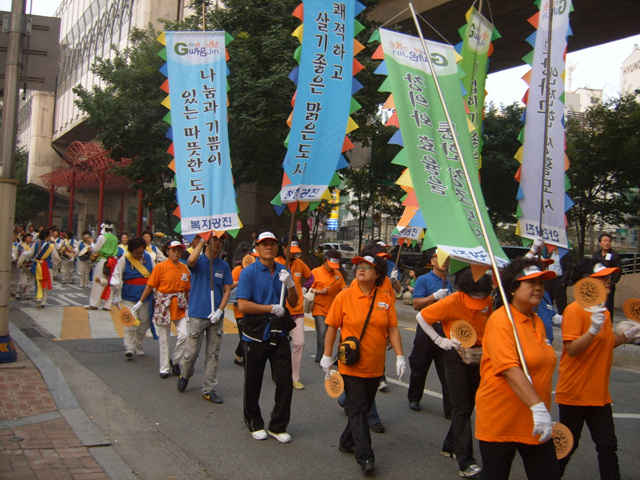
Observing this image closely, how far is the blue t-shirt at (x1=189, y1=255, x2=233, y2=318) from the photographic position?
23.3 ft

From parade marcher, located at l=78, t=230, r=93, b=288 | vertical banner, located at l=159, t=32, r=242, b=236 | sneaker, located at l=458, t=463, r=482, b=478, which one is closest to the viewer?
sneaker, located at l=458, t=463, r=482, b=478

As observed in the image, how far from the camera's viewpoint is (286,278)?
5.65 m

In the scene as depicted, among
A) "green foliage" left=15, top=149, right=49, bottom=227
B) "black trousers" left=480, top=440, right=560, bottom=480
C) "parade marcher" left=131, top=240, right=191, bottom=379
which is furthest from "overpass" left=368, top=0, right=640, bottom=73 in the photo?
"green foliage" left=15, top=149, right=49, bottom=227

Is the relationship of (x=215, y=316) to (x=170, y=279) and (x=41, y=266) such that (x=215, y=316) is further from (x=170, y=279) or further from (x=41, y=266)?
(x=41, y=266)

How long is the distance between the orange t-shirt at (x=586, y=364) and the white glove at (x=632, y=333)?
352 mm

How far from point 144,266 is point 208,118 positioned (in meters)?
3.05

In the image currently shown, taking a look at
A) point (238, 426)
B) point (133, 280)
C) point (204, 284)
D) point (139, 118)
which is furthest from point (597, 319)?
point (139, 118)

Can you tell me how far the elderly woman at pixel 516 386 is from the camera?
11.4ft

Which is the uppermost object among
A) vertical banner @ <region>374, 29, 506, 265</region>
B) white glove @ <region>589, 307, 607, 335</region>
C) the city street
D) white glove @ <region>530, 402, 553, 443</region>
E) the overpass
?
the overpass

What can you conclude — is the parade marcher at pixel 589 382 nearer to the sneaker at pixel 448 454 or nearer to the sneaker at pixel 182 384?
the sneaker at pixel 448 454

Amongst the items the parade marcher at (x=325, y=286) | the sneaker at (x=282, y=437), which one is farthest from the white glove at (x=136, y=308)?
the sneaker at (x=282, y=437)

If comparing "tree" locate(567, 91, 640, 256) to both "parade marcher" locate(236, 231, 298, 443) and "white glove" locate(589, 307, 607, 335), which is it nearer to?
"parade marcher" locate(236, 231, 298, 443)

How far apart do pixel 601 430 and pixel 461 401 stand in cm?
105

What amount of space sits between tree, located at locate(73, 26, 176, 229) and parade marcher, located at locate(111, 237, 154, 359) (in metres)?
12.2
